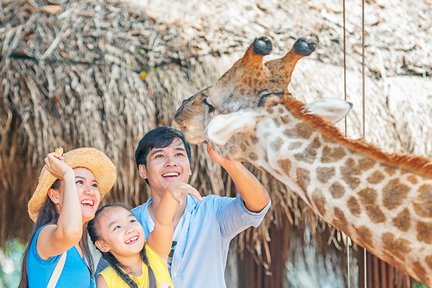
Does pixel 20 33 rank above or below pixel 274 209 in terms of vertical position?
above

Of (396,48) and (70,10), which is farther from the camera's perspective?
(396,48)

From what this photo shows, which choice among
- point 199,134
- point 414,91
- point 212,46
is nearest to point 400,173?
point 199,134

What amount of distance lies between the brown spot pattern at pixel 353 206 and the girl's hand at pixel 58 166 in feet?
2.86

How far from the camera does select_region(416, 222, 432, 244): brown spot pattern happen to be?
3.11 m

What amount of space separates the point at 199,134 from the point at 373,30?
2.50m

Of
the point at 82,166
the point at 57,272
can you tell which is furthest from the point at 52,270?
the point at 82,166

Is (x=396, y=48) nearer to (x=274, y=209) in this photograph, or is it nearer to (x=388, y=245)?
(x=274, y=209)

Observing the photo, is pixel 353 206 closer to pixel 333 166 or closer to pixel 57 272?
pixel 333 166

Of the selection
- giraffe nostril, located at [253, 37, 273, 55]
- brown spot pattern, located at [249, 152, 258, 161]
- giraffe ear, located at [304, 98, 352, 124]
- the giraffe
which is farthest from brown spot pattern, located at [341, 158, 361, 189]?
giraffe nostril, located at [253, 37, 273, 55]

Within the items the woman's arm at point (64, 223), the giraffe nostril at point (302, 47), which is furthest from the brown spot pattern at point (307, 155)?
the woman's arm at point (64, 223)

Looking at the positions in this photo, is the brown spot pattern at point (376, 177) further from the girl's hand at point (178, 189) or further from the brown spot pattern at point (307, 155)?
the girl's hand at point (178, 189)

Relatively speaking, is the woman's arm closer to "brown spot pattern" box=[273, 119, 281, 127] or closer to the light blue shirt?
the light blue shirt

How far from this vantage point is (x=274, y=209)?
5.70m

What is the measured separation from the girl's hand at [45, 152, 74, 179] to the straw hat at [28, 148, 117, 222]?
0.08 metres
